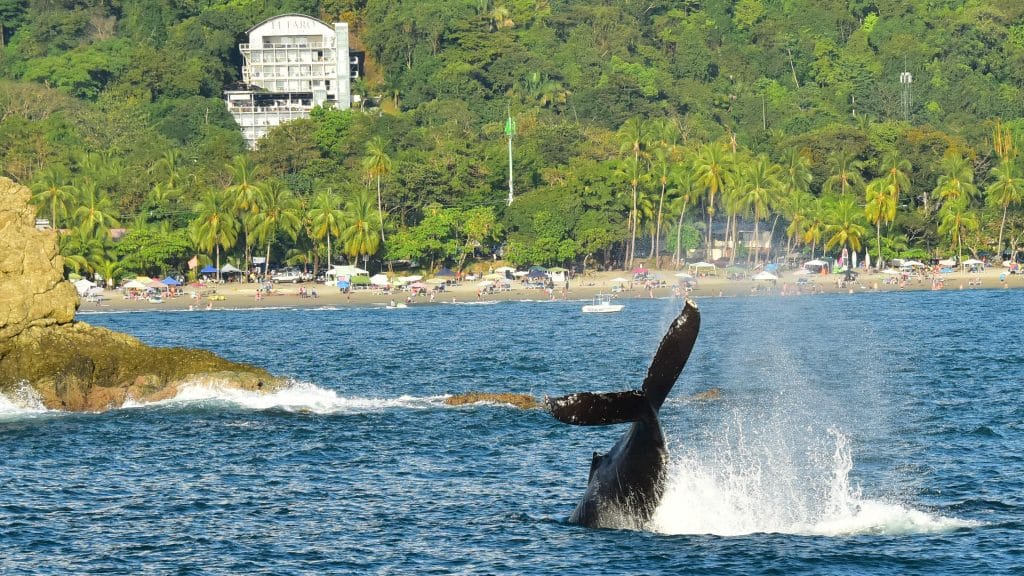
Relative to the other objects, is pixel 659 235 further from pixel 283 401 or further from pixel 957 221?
pixel 283 401

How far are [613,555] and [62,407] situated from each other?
3137 centimetres

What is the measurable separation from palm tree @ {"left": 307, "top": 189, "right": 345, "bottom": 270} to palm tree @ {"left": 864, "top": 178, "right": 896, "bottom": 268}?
177 ft

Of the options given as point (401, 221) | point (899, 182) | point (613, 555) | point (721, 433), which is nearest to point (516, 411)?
point (721, 433)

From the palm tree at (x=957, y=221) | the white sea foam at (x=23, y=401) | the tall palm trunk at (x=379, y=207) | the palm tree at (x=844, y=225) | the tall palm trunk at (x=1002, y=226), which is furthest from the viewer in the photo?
the tall palm trunk at (x=1002, y=226)

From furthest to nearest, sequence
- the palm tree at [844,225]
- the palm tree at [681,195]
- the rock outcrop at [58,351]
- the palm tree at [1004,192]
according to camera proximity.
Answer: the palm tree at [681,195], the palm tree at [1004,192], the palm tree at [844,225], the rock outcrop at [58,351]

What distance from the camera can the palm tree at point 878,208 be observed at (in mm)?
154875

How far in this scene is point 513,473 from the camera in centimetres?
4209

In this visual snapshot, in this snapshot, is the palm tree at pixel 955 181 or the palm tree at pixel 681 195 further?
the palm tree at pixel 681 195

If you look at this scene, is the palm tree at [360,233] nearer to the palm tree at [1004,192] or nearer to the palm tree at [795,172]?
the palm tree at [795,172]

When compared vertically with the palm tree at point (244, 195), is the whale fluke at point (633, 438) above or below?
below

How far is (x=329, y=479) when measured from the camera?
42.0 metres

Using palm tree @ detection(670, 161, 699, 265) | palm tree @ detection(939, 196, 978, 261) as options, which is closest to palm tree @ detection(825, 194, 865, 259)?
palm tree @ detection(939, 196, 978, 261)

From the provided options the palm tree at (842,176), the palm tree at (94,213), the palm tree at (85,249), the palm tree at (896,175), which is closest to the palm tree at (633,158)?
the palm tree at (842,176)

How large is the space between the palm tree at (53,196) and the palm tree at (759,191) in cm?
6701
